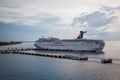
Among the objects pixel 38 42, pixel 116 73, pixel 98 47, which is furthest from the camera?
pixel 38 42

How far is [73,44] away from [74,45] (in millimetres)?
934

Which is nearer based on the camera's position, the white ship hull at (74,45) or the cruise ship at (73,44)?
the white ship hull at (74,45)

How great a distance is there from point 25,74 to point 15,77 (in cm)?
367

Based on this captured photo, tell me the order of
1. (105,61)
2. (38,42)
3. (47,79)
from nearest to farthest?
(47,79) < (105,61) < (38,42)

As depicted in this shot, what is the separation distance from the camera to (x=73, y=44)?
12744 cm

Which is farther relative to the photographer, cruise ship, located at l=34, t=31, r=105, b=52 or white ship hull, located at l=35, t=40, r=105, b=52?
cruise ship, located at l=34, t=31, r=105, b=52

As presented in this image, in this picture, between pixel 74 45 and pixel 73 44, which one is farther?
pixel 73 44

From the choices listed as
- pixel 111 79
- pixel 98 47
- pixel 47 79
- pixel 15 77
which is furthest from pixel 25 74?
pixel 98 47

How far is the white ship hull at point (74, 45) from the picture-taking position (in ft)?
385

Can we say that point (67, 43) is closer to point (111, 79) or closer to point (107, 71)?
point (107, 71)

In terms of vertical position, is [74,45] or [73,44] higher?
[73,44]

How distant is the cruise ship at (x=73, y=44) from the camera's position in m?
118

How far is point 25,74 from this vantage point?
154ft

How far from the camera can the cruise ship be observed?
386 ft
